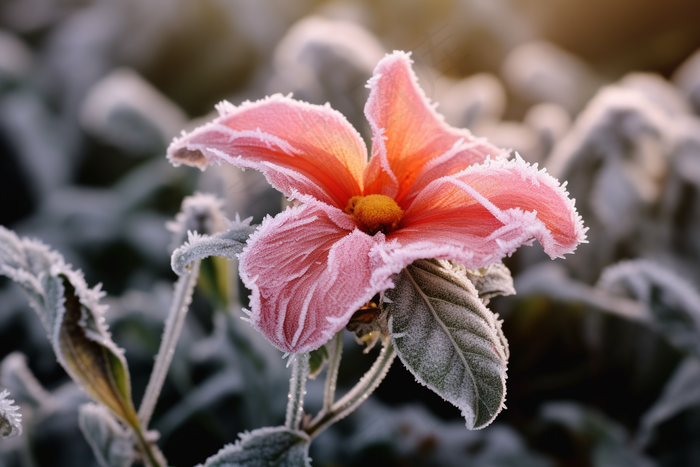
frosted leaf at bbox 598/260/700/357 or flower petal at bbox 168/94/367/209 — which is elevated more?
flower petal at bbox 168/94/367/209

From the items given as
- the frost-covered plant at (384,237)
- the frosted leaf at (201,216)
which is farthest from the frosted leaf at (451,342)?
the frosted leaf at (201,216)

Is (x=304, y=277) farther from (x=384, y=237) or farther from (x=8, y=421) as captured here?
(x=8, y=421)

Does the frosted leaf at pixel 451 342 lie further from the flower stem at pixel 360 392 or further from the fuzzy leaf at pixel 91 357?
the fuzzy leaf at pixel 91 357

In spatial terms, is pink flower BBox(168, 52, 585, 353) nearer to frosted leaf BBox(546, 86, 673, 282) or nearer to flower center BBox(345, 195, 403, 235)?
flower center BBox(345, 195, 403, 235)

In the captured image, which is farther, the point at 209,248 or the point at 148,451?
the point at 148,451

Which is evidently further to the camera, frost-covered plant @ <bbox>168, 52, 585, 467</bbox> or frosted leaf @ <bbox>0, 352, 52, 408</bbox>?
frosted leaf @ <bbox>0, 352, 52, 408</bbox>

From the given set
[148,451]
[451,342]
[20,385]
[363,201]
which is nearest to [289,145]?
[363,201]

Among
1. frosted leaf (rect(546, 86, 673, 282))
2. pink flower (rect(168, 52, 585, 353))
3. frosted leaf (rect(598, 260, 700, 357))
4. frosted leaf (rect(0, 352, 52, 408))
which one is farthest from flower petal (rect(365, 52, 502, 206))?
frosted leaf (rect(546, 86, 673, 282))
